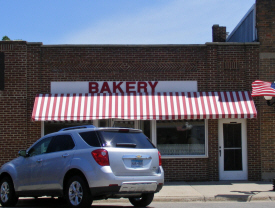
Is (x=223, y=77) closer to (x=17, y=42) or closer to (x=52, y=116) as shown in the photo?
(x=52, y=116)

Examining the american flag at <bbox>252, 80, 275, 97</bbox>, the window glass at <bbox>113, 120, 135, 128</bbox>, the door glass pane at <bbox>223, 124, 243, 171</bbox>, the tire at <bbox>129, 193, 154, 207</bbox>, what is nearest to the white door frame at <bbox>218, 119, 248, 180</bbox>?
the door glass pane at <bbox>223, 124, 243, 171</bbox>

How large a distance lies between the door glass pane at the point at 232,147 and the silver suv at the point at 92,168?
6.23 meters

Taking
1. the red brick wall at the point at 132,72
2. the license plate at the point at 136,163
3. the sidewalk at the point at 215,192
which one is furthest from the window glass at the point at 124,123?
the license plate at the point at 136,163

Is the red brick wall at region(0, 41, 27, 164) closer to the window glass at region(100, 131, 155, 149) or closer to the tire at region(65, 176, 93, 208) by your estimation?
the tire at region(65, 176, 93, 208)

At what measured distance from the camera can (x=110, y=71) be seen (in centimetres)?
1545

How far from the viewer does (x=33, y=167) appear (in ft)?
32.5

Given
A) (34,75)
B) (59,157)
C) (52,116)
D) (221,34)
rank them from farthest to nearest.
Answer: (221,34)
(34,75)
(52,116)
(59,157)

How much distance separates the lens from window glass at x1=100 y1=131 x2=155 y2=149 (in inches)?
346

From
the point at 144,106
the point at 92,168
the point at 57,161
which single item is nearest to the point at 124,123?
the point at 144,106

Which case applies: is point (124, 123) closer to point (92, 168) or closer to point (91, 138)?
point (91, 138)

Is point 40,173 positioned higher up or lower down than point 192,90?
lower down

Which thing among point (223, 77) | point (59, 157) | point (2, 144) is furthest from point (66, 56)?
point (59, 157)

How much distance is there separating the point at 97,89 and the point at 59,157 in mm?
6289

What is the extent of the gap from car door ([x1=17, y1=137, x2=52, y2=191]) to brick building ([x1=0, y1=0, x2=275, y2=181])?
4.79 meters
